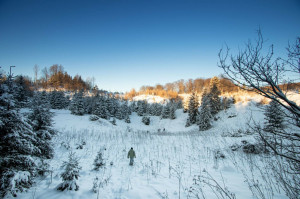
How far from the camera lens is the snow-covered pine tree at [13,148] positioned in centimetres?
343

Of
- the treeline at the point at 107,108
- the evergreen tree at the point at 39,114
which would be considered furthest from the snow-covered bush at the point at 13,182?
the treeline at the point at 107,108

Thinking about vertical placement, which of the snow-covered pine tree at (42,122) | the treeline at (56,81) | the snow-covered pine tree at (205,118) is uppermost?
the treeline at (56,81)

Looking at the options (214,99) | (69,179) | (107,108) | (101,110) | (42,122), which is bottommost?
(69,179)

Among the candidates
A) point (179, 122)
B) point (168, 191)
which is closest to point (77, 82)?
point (179, 122)

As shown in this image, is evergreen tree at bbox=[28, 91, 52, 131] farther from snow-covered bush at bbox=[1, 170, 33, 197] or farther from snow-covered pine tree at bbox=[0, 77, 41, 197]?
snow-covered bush at bbox=[1, 170, 33, 197]

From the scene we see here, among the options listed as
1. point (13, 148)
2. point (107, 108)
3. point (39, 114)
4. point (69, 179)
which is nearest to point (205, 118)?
point (69, 179)

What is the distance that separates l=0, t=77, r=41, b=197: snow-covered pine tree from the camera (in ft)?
11.3

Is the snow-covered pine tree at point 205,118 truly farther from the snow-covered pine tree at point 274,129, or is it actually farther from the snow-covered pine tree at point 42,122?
the snow-covered pine tree at point 42,122

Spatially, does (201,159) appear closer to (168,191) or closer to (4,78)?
(168,191)

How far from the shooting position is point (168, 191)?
4492mm

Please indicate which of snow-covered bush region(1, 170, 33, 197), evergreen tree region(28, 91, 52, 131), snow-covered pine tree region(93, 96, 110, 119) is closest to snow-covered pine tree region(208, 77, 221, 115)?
snow-covered pine tree region(93, 96, 110, 119)

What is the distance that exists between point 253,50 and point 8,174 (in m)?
6.58

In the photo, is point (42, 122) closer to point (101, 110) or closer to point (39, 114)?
point (39, 114)

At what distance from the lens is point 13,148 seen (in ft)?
12.4
